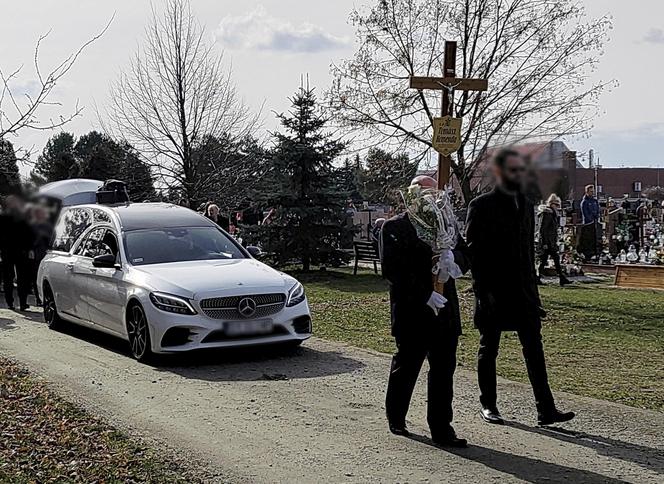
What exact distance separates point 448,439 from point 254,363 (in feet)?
12.8

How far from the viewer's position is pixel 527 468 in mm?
6363

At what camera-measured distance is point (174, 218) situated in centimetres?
1219

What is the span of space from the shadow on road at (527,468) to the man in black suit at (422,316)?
0.17 m

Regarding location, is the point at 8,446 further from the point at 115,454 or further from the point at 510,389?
the point at 510,389

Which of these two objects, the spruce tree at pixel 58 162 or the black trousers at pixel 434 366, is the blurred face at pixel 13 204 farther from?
the black trousers at pixel 434 366

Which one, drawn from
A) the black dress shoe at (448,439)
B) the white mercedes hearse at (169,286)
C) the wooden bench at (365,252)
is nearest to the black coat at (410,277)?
the black dress shoe at (448,439)

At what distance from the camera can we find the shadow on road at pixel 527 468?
612cm

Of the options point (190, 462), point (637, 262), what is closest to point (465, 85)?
point (190, 462)

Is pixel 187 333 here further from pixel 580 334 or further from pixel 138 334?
pixel 580 334

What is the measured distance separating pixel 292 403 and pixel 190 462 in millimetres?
1963

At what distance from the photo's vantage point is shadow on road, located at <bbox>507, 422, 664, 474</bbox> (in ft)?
21.5

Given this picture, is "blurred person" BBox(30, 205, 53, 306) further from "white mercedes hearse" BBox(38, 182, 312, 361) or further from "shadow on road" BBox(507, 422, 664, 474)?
"white mercedes hearse" BBox(38, 182, 312, 361)

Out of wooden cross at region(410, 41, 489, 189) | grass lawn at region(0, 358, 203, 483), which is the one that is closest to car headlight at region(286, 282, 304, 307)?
wooden cross at region(410, 41, 489, 189)

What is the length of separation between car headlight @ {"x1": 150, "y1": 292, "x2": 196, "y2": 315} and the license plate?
1.49ft
